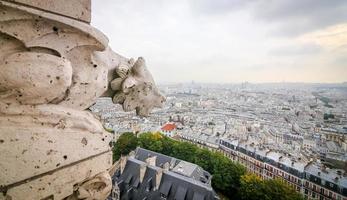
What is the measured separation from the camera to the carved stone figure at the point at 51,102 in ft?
3.95

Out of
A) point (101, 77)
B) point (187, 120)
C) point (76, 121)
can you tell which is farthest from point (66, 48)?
point (187, 120)

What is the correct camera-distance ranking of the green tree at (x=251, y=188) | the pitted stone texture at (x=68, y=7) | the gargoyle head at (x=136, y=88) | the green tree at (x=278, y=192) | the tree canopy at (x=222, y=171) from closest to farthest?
1. the pitted stone texture at (x=68, y=7)
2. the gargoyle head at (x=136, y=88)
3. the green tree at (x=278, y=192)
4. the tree canopy at (x=222, y=171)
5. the green tree at (x=251, y=188)

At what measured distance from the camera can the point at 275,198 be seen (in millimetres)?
17781

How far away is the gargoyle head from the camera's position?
1.94m

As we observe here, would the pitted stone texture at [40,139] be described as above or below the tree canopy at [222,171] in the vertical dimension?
above

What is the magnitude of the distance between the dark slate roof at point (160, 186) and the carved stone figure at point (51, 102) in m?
14.3

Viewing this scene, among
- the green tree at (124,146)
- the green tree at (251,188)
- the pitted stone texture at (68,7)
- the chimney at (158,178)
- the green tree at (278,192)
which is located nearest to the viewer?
the pitted stone texture at (68,7)

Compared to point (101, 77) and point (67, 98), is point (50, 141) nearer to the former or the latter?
point (67, 98)

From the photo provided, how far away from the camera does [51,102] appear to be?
140cm

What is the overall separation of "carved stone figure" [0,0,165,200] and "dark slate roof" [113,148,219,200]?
1433cm

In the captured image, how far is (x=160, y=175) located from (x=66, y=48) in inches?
637

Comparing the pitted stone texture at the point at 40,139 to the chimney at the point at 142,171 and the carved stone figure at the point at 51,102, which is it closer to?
the carved stone figure at the point at 51,102

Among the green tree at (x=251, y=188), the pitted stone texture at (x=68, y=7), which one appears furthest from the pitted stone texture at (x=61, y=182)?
the green tree at (x=251, y=188)

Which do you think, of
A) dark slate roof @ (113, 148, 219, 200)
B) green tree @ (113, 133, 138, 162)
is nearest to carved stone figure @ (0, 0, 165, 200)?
dark slate roof @ (113, 148, 219, 200)
